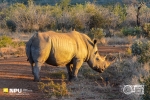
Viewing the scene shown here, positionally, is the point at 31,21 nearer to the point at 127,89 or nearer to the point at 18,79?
the point at 18,79

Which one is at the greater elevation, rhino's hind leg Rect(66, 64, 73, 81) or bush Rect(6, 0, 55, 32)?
rhino's hind leg Rect(66, 64, 73, 81)

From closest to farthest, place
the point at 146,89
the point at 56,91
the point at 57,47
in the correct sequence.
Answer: the point at 146,89, the point at 56,91, the point at 57,47

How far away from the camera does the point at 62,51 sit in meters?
10.7

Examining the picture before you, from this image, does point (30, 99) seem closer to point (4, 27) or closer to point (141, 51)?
point (141, 51)

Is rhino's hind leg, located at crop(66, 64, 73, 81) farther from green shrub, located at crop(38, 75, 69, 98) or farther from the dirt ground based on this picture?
green shrub, located at crop(38, 75, 69, 98)

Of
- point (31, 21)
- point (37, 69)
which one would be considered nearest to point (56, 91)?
point (37, 69)

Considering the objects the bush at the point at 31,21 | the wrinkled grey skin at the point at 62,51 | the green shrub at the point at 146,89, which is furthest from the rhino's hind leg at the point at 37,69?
the bush at the point at 31,21

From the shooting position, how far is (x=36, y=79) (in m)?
10.5

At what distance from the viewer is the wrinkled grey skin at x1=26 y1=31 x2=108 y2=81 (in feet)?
34.0

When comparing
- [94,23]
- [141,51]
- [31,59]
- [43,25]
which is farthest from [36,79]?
[43,25]

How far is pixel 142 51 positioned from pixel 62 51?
3.82m

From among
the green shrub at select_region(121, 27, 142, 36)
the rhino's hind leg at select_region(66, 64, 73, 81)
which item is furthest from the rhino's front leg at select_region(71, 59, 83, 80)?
the green shrub at select_region(121, 27, 142, 36)

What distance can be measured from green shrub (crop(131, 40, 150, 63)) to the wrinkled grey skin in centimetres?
134

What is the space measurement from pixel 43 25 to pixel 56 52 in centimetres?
2542
